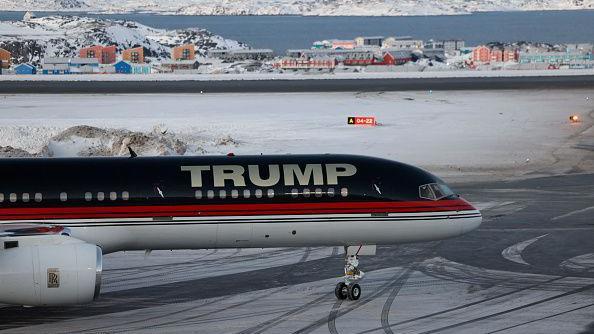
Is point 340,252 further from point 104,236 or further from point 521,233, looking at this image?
point 104,236

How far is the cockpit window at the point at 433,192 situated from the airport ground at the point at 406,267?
10.5 feet

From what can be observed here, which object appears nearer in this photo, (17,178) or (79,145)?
(17,178)

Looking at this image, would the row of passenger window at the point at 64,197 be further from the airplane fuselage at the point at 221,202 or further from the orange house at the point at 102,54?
the orange house at the point at 102,54

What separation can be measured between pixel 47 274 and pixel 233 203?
251 inches

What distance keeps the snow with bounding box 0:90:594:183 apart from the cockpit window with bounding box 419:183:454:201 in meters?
27.2

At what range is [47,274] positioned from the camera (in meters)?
30.5

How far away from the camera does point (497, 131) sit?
264ft

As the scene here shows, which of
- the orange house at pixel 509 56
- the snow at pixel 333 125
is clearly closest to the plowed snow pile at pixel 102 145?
the snow at pixel 333 125

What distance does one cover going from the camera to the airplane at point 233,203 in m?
33.8

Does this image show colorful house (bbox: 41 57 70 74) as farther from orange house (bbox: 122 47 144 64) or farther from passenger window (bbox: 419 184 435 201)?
passenger window (bbox: 419 184 435 201)

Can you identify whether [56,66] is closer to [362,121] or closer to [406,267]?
[362,121]

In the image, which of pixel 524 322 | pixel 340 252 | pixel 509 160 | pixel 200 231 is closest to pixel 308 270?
pixel 340 252

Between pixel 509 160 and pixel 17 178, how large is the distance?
1598 inches

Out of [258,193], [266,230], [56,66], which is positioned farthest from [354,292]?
[56,66]
